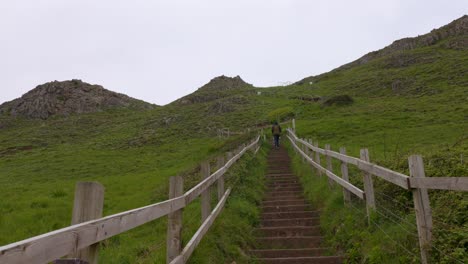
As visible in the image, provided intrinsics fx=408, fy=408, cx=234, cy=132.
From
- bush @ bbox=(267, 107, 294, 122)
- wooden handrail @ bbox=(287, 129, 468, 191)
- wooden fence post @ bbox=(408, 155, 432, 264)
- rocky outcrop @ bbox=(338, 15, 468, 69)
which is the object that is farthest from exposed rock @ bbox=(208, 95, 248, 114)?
wooden fence post @ bbox=(408, 155, 432, 264)

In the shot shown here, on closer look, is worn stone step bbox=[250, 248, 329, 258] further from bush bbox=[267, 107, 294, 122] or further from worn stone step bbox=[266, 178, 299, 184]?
bush bbox=[267, 107, 294, 122]

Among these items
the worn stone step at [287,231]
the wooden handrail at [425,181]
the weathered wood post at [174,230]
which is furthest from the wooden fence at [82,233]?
the worn stone step at [287,231]

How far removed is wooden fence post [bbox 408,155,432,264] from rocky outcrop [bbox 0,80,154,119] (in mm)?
85284

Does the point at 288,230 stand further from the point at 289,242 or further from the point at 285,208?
the point at 285,208

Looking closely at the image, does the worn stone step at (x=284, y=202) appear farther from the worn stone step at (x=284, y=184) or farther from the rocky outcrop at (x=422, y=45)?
the rocky outcrop at (x=422, y=45)

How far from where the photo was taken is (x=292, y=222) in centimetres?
928

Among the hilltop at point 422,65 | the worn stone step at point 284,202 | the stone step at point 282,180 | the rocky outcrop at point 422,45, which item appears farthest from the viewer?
the rocky outcrop at point 422,45

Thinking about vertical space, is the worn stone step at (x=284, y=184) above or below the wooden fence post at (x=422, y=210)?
below

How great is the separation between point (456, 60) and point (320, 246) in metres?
59.4

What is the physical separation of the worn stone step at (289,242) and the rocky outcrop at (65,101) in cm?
8160

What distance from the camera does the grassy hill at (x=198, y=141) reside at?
9.56 meters

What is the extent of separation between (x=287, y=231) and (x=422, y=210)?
14.1ft

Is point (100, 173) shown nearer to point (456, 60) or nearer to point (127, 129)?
point (127, 129)

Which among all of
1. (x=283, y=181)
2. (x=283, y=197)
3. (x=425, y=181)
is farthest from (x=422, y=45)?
(x=425, y=181)
